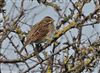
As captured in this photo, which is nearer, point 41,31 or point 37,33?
point 37,33

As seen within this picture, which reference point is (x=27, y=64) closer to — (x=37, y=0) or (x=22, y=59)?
(x=37, y=0)

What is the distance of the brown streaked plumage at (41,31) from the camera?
629 centimetres

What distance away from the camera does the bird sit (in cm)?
621

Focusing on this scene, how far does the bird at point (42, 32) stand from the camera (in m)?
6.21

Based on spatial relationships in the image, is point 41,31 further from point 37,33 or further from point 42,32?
point 37,33

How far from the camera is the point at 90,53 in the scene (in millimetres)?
5809

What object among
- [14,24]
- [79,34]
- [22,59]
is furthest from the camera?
[79,34]

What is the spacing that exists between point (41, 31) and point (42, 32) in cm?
3

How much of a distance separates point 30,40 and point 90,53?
3.14ft

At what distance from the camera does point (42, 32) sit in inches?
271

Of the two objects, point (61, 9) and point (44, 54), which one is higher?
point (61, 9)

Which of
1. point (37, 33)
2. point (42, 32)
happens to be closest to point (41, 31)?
point (42, 32)

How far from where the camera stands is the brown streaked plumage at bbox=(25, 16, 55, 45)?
629 cm

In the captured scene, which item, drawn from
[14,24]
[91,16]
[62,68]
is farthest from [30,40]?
[91,16]
